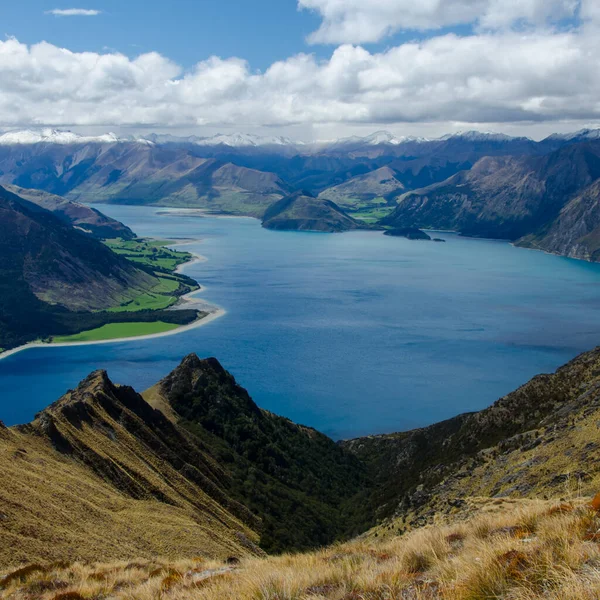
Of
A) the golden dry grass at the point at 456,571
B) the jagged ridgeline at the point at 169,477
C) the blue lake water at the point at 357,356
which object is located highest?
the golden dry grass at the point at 456,571

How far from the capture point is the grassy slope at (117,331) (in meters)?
157

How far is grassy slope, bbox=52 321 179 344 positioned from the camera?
516 feet

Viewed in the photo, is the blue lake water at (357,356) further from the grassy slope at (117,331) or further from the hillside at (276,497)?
the hillside at (276,497)

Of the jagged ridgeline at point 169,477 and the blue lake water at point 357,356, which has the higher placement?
the jagged ridgeline at point 169,477

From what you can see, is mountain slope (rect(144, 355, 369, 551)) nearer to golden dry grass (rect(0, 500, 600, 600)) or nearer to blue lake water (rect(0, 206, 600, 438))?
blue lake water (rect(0, 206, 600, 438))

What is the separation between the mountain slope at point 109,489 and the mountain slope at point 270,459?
3.96 m

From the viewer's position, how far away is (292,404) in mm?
105750

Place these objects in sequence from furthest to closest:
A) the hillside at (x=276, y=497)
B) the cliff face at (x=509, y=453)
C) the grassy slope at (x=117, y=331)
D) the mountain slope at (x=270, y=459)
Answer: the grassy slope at (x=117, y=331)
the mountain slope at (x=270, y=459)
the cliff face at (x=509, y=453)
the hillside at (x=276, y=497)

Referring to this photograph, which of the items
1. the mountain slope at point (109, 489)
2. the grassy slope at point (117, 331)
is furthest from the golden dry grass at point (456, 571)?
the grassy slope at point (117, 331)

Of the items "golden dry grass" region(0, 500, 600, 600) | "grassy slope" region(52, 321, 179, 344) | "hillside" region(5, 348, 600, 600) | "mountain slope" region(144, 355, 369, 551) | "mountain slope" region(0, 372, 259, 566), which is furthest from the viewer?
"grassy slope" region(52, 321, 179, 344)

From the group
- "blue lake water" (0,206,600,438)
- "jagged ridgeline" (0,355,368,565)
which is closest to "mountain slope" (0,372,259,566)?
"jagged ridgeline" (0,355,368,565)

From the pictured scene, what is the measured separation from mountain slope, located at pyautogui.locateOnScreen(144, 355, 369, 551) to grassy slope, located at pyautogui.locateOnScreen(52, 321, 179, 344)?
286 feet

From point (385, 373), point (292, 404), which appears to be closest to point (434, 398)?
point (385, 373)

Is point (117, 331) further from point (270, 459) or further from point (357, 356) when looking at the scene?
point (270, 459)
